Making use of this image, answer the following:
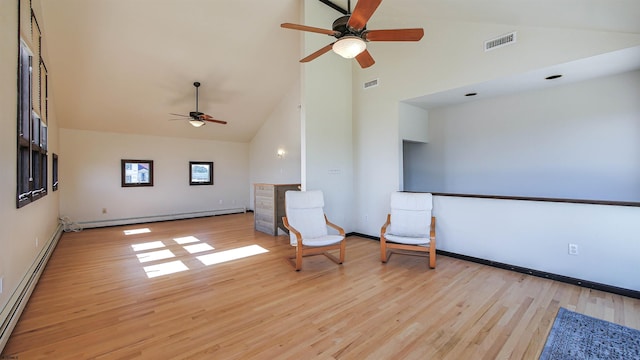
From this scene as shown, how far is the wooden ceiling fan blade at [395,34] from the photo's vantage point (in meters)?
2.63

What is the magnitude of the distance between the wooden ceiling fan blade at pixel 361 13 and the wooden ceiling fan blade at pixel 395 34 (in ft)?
0.59

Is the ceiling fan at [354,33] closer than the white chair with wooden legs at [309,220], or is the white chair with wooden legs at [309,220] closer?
the ceiling fan at [354,33]

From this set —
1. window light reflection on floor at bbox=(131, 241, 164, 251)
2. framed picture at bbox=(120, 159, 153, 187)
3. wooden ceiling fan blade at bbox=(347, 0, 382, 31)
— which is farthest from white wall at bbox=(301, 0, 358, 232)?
framed picture at bbox=(120, 159, 153, 187)

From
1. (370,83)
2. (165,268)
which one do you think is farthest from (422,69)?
(165,268)

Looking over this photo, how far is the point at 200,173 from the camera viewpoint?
29.0 feet

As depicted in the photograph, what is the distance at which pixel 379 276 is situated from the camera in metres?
3.51

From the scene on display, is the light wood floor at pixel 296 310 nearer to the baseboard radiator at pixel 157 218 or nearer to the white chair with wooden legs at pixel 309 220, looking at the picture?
the white chair with wooden legs at pixel 309 220

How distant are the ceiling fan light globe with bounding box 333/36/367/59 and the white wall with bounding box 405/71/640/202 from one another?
3.42 m

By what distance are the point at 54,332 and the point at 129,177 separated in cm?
628

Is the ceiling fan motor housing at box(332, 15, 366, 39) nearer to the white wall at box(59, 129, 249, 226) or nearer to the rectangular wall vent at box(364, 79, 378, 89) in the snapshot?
the rectangular wall vent at box(364, 79, 378, 89)

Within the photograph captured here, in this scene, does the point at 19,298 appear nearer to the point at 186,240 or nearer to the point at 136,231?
the point at 186,240

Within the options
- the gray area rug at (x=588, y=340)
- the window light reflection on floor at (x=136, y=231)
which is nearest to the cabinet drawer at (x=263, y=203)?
the window light reflection on floor at (x=136, y=231)

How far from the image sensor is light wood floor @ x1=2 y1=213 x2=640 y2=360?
2072 millimetres

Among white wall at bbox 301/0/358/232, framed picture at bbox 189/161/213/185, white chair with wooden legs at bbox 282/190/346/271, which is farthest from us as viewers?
framed picture at bbox 189/161/213/185
